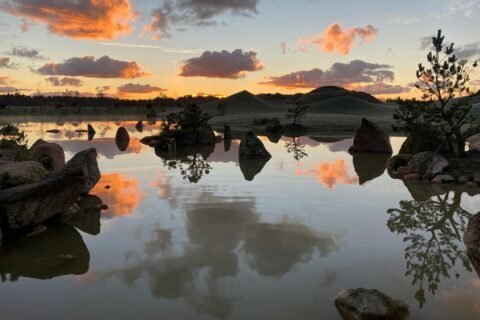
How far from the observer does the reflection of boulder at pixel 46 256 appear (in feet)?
26.3

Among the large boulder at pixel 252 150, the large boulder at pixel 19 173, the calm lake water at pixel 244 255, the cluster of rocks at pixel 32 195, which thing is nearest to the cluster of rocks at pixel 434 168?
the calm lake water at pixel 244 255

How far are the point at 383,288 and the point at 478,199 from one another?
8623mm

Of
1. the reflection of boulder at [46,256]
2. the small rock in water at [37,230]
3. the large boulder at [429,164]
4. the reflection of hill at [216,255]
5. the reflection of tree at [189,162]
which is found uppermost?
the large boulder at [429,164]

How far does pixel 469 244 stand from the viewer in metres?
6.67

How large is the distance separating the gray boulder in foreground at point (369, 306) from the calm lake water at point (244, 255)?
10.0 inches

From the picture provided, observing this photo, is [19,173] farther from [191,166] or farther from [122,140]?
[122,140]

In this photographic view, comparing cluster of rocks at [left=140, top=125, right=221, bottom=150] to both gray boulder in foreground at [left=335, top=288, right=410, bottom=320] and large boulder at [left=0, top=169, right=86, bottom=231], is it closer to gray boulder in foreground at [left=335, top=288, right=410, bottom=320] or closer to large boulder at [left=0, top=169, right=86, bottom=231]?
large boulder at [left=0, top=169, right=86, bottom=231]

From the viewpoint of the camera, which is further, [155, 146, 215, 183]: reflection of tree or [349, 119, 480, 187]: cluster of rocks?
[155, 146, 215, 183]: reflection of tree

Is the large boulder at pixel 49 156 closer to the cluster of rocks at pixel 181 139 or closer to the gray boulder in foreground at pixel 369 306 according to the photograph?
the gray boulder in foreground at pixel 369 306

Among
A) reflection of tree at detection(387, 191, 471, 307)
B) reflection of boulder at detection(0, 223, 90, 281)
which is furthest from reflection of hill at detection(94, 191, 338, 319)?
reflection of tree at detection(387, 191, 471, 307)

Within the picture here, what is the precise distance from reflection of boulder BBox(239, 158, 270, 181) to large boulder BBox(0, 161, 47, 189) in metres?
7.78

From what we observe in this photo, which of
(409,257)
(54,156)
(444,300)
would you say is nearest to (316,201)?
(409,257)

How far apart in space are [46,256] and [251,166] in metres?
13.6

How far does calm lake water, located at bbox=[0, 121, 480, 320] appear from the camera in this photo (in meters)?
6.58
